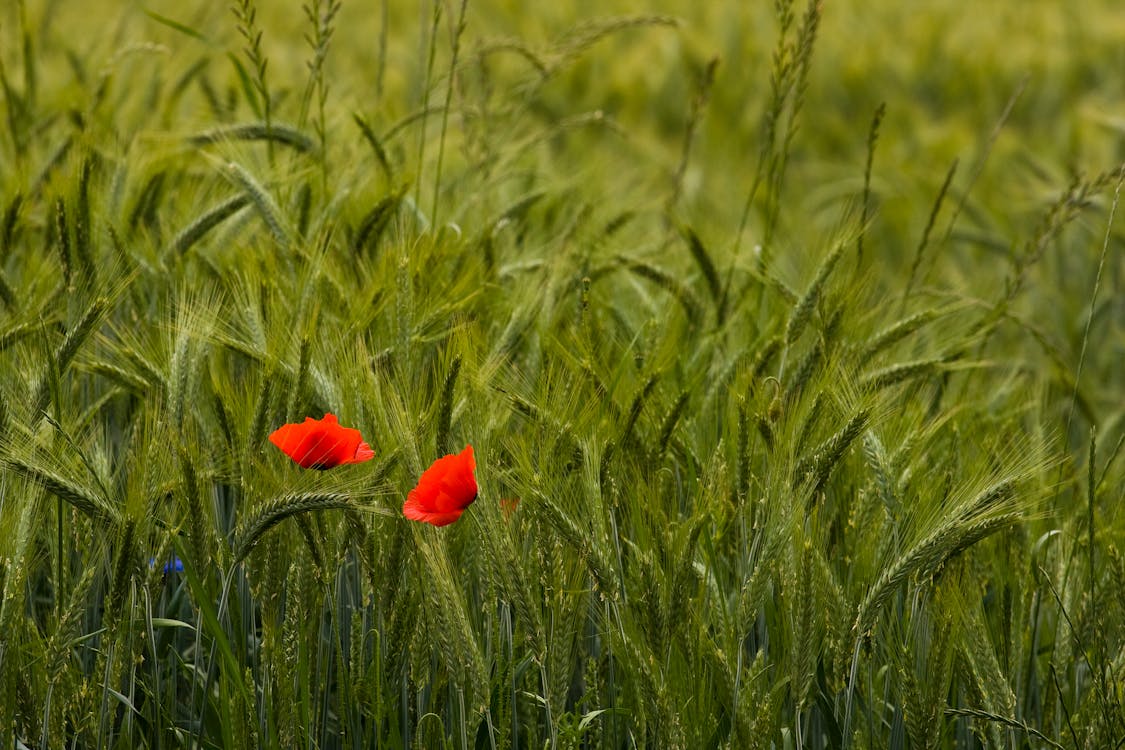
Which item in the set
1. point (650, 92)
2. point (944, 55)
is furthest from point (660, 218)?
point (944, 55)

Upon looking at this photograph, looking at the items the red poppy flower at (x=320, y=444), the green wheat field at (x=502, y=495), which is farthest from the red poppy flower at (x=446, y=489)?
the red poppy flower at (x=320, y=444)

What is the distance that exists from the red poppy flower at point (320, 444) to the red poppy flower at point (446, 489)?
4.3 inches

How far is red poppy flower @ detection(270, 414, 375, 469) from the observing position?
136 cm

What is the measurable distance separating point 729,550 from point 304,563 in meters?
0.57

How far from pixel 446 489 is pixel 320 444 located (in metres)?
0.18

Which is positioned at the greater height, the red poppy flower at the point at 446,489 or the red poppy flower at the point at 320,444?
the red poppy flower at the point at 320,444

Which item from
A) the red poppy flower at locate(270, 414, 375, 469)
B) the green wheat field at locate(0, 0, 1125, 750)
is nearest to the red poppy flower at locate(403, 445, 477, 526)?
the green wheat field at locate(0, 0, 1125, 750)

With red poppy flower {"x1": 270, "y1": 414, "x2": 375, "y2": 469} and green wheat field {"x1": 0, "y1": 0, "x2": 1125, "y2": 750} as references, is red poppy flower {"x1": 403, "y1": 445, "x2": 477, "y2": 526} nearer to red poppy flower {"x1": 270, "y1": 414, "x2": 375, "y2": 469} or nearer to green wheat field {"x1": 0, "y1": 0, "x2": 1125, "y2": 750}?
green wheat field {"x1": 0, "y1": 0, "x2": 1125, "y2": 750}

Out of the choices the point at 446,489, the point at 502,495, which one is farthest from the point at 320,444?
the point at 502,495

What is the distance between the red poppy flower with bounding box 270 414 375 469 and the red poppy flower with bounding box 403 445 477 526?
0.36 ft

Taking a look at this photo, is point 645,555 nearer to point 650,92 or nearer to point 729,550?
point 729,550

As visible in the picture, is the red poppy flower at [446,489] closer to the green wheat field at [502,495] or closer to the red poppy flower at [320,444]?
the green wheat field at [502,495]

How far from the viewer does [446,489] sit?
129 centimetres

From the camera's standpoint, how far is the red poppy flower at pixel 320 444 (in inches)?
53.4
